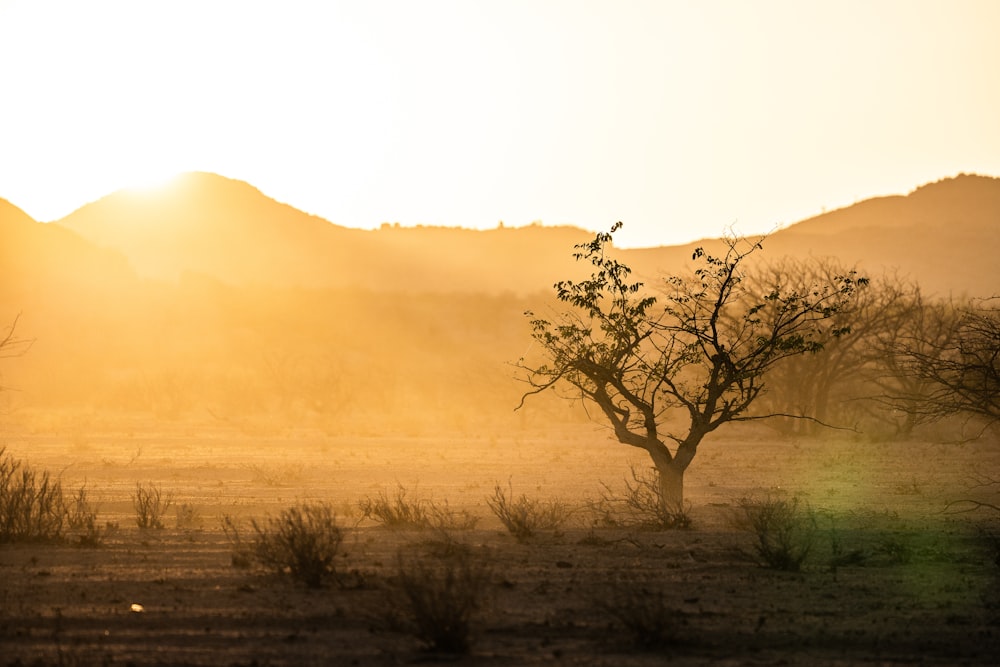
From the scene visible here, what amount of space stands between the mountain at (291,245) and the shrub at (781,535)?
13372cm

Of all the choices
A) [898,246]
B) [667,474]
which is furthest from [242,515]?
[898,246]

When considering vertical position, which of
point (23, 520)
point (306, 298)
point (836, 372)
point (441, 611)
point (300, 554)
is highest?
point (306, 298)

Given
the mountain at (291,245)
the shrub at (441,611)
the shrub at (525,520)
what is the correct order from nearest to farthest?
the shrub at (441,611), the shrub at (525,520), the mountain at (291,245)

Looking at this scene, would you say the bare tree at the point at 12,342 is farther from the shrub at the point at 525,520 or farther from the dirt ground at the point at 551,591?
the shrub at the point at 525,520

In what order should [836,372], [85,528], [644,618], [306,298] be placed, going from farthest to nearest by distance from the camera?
[306,298], [836,372], [85,528], [644,618]

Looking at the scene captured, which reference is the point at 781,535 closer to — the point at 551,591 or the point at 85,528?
the point at 551,591

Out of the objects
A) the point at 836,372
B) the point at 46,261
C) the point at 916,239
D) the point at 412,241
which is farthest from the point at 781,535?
the point at 412,241

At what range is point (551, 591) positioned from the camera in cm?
1284

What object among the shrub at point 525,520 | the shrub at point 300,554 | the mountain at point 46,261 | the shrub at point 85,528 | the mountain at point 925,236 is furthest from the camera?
the mountain at point 925,236

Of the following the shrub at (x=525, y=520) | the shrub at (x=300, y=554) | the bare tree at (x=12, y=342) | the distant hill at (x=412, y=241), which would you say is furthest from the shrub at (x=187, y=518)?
the distant hill at (x=412, y=241)

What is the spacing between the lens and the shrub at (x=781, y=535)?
566 inches

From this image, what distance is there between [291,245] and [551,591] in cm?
15777

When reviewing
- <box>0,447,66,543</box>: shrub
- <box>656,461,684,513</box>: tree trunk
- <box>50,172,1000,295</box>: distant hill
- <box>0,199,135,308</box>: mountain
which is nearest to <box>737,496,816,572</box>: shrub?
<box>656,461,684,513</box>: tree trunk

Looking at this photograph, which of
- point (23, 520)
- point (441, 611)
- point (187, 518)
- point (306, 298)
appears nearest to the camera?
point (441, 611)
